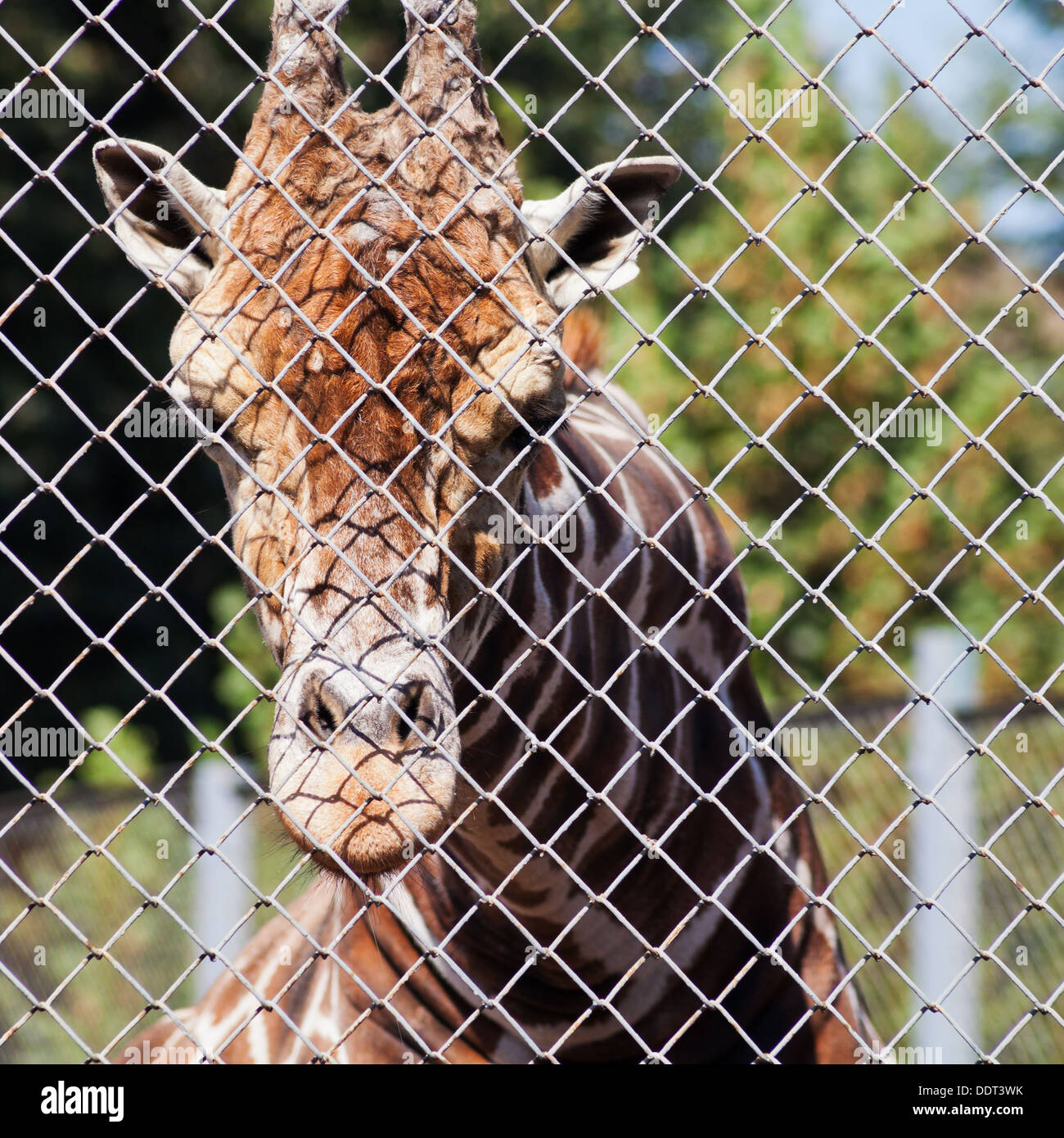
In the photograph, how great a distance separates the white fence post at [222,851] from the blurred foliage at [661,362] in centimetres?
190

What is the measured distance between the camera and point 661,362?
10789 mm

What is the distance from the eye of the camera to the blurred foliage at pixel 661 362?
899 cm

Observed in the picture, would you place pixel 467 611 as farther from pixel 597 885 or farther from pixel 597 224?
pixel 597 885

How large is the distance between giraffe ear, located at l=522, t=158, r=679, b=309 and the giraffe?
10 millimetres

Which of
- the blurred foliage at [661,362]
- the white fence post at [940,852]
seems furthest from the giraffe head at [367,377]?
the blurred foliage at [661,362]

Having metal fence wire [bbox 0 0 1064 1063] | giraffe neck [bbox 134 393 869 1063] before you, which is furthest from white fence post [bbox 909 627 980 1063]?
giraffe neck [bbox 134 393 869 1063]

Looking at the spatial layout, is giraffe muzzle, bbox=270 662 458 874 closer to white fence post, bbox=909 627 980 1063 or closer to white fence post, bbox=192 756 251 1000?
white fence post, bbox=909 627 980 1063

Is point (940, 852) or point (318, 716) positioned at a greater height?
point (318, 716)

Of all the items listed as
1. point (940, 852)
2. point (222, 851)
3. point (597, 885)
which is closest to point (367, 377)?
point (597, 885)

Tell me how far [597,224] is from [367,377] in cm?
93

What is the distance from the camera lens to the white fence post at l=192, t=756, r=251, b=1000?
248 inches

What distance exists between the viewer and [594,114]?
11156mm

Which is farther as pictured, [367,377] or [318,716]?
[367,377]
